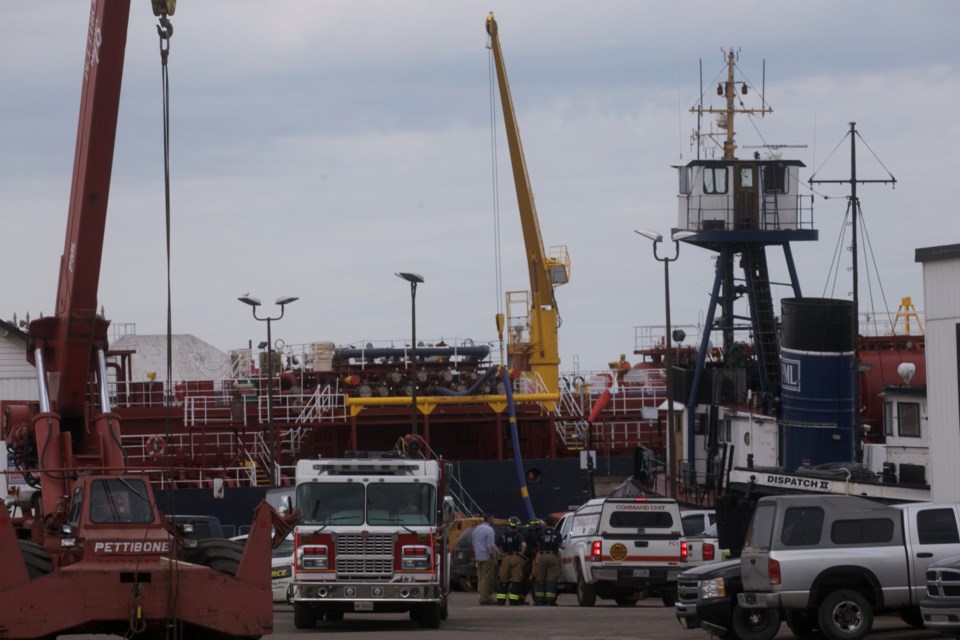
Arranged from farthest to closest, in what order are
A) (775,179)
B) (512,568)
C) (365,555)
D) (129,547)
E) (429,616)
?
(775,179), (512,568), (429,616), (365,555), (129,547)

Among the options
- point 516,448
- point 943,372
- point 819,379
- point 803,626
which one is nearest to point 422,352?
point 516,448

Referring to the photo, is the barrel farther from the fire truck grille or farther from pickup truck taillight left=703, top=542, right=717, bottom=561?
the fire truck grille

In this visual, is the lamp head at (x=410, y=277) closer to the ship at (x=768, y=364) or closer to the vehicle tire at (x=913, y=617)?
the ship at (x=768, y=364)

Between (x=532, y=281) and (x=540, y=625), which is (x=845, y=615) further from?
(x=532, y=281)

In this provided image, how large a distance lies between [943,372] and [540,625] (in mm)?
9185

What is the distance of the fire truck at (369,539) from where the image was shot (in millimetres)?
23312

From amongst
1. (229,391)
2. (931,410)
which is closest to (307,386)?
(229,391)

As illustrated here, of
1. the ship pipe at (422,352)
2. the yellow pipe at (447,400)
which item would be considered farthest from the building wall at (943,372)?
the ship pipe at (422,352)

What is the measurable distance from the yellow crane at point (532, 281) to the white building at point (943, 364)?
39.6 meters

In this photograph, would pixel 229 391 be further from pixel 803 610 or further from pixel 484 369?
pixel 803 610

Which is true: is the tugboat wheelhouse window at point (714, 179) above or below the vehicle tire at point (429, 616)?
above

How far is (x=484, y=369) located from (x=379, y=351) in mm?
4036

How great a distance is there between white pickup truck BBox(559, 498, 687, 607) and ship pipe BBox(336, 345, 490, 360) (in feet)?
106

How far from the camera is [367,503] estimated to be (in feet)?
77.9
